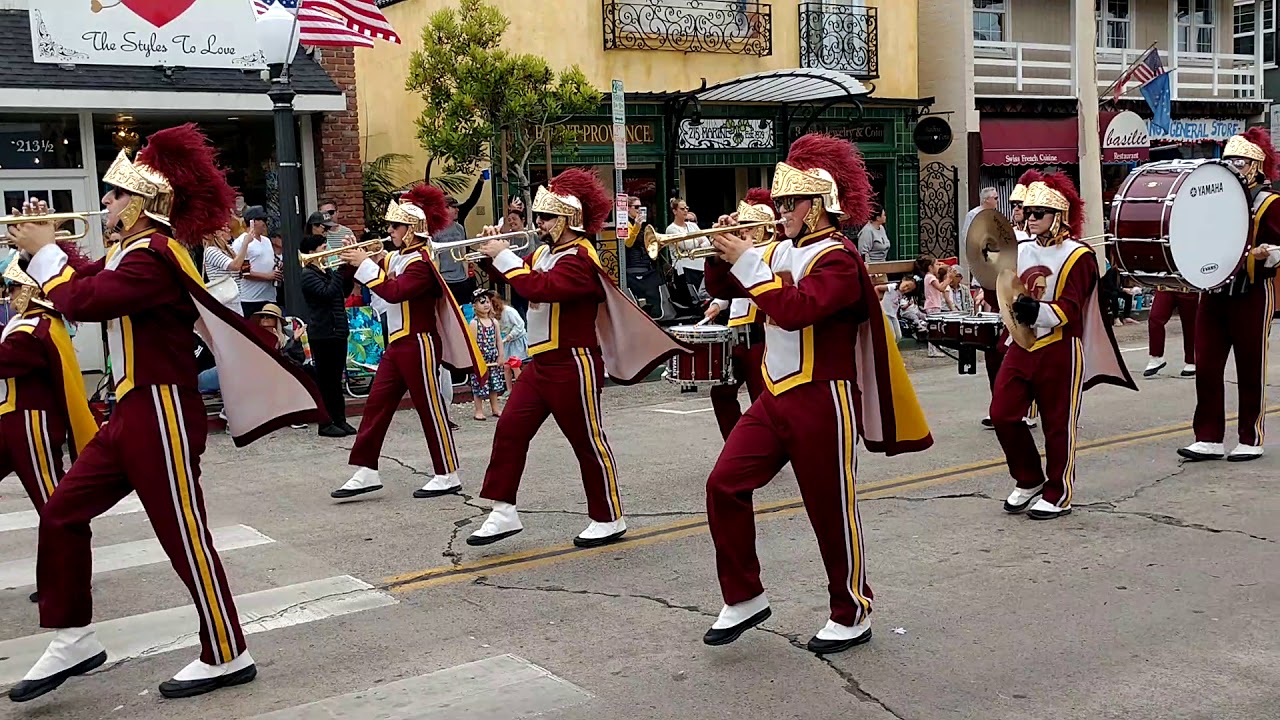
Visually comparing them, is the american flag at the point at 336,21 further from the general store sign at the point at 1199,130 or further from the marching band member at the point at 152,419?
the general store sign at the point at 1199,130

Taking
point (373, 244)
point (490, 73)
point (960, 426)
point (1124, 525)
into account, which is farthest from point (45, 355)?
point (490, 73)

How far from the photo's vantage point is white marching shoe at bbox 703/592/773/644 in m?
5.58

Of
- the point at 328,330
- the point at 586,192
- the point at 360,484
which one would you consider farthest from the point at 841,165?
the point at 328,330

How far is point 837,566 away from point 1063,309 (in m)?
2.93

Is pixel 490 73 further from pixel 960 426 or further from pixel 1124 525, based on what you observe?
pixel 1124 525

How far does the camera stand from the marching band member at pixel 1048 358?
7844 millimetres

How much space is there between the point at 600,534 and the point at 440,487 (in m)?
1.89

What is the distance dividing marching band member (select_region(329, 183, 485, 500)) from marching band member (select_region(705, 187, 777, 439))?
5.49ft

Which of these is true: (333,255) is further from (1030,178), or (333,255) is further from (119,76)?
(119,76)

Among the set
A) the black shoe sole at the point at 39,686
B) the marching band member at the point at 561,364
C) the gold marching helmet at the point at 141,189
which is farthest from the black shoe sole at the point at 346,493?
the gold marching helmet at the point at 141,189

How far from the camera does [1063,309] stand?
25.6 feet

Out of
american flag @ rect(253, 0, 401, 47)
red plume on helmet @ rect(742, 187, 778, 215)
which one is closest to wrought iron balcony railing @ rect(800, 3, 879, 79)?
american flag @ rect(253, 0, 401, 47)

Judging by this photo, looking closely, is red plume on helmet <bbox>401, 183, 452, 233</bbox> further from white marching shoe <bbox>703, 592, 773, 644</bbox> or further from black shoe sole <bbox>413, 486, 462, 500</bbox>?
white marching shoe <bbox>703, 592, 773, 644</bbox>

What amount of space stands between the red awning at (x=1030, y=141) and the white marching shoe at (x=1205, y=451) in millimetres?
15246
